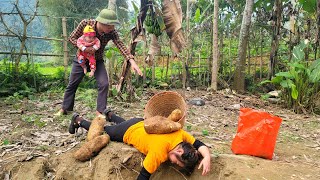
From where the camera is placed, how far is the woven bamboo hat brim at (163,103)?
4.11m

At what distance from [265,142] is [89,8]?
1487 cm

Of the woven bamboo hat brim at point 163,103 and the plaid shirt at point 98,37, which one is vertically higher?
the plaid shirt at point 98,37

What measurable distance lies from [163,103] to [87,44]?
4.14ft

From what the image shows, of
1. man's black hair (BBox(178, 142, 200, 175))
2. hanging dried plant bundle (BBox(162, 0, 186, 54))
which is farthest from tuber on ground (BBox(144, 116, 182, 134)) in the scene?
hanging dried plant bundle (BBox(162, 0, 186, 54))

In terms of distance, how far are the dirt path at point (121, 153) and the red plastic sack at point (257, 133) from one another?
11cm

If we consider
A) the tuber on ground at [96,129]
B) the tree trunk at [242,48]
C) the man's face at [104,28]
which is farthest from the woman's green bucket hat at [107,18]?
the tree trunk at [242,48]

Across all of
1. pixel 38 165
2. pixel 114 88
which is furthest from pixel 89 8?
pixel 38 165

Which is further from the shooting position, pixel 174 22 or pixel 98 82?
pixel 174 22

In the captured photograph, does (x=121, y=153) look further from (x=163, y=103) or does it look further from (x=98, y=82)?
(x=98, y=82)

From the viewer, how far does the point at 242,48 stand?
8.16m

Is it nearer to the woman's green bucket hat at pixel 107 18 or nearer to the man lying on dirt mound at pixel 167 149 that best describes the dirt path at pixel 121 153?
the man lying on dirt mound at pixel 167 149

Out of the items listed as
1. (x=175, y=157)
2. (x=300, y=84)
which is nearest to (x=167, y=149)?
(x=175, y=157)

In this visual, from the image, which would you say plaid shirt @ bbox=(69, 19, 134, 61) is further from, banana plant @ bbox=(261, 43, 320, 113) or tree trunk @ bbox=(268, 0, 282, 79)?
tree trunk @ bbox=(268, 0, 282, 79)

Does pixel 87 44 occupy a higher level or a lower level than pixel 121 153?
higher
